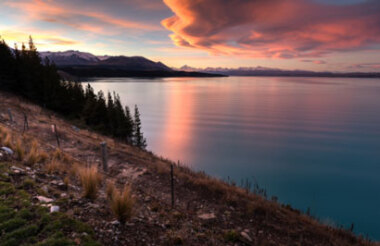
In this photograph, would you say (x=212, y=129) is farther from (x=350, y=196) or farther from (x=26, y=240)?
(x=26, y=240)

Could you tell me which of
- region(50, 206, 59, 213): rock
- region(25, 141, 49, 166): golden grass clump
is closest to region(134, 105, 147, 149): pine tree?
region(25, 141, 49, 166): golden grass clump

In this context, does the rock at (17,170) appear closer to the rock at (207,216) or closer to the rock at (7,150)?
the rock at (7,150)

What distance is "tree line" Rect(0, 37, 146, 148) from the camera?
123ft

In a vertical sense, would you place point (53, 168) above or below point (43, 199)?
below

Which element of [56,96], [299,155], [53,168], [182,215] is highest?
[56,96]

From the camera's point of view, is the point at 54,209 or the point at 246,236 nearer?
the point at 54,209

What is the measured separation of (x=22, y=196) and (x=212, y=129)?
41650 millimetres

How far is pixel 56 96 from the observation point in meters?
37.7

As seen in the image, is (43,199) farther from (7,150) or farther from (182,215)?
(7,150)

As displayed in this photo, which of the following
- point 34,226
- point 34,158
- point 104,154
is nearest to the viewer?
point 34,226

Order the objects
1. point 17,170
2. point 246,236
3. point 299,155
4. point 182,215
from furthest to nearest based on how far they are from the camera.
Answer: point 299,155
point 17,170
point 182,215
point 246,236

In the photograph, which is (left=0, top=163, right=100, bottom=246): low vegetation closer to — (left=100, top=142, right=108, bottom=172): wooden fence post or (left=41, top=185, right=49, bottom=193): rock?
(left=41, top=185, right=49, bottom=193): rock

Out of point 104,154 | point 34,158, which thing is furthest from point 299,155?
point 34,158

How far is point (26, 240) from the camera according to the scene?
4.03 metres
